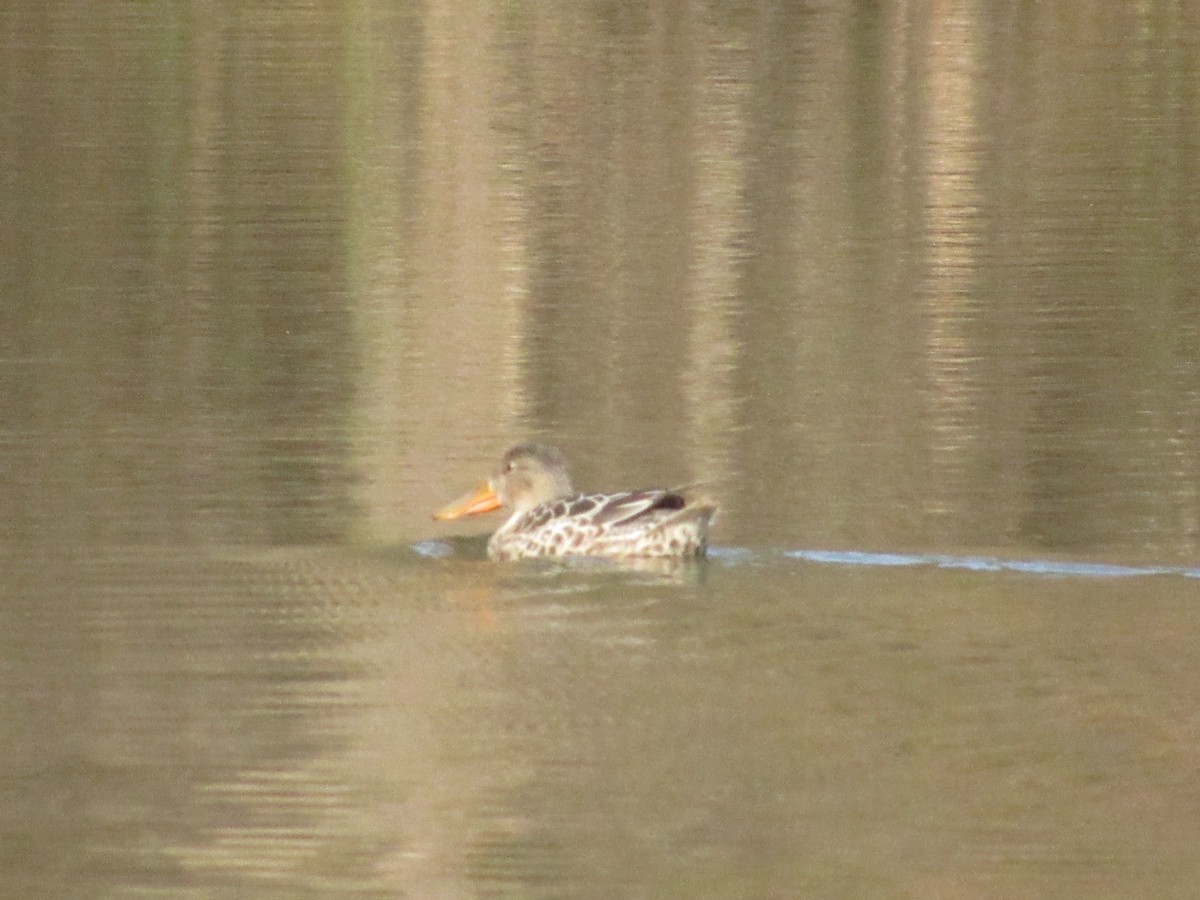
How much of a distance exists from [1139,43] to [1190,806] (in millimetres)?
29253

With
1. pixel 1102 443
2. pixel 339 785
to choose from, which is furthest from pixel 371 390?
pixel 339 785

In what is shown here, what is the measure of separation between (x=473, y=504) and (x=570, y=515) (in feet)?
2.61

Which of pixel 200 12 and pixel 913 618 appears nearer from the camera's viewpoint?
pixel 913 618

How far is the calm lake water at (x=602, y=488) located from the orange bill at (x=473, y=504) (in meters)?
0.17

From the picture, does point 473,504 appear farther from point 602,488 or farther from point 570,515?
point 602,488

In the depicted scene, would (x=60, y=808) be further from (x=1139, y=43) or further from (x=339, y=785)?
(x=1139, y=43)

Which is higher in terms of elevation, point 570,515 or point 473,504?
point 570,515

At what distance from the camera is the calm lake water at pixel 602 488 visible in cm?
740

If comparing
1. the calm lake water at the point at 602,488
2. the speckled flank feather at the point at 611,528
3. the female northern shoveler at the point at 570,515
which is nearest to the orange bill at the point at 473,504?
the female northern shoveler at the point at 570,515

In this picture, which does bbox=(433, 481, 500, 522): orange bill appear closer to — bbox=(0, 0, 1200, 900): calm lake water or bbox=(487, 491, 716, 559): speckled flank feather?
bbox=(0, 0, 1200, 900): calm lake water

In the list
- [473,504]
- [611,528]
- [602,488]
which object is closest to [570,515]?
[611,528]

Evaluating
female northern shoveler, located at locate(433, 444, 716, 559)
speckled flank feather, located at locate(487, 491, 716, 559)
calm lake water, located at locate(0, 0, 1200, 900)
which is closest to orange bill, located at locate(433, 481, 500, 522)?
female northern shoveler, located at locate(433, 444, 716, 559)

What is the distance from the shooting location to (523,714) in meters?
8.36

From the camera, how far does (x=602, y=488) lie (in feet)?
39.6
